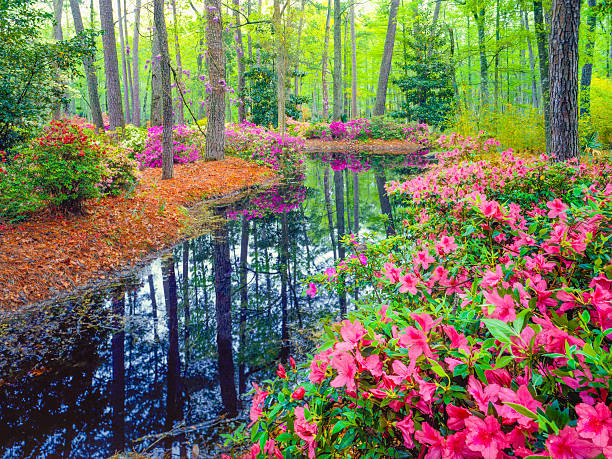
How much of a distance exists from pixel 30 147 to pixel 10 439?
16.8 feet

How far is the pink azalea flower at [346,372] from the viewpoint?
1003mm

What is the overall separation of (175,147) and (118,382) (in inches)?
445

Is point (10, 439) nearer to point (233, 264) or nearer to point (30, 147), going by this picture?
point (233, 264)

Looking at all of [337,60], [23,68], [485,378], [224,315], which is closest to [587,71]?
[337,60]

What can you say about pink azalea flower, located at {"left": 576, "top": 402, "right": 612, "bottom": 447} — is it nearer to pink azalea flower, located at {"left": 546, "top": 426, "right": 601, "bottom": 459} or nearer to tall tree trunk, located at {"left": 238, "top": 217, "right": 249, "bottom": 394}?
pink azalea flower, located at {"left": 546, "top": 426, "right": 601, "bottom": 459}

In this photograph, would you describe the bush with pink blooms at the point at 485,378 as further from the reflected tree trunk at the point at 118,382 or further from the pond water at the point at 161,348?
the reflected tree trunk at the point at 118,382

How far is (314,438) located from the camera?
1.02 metres

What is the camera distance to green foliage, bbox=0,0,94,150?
616 centimetres

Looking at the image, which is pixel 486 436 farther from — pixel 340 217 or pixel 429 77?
pixel 429 77

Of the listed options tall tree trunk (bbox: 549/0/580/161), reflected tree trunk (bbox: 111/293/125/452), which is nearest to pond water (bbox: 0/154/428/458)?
reflected tree trunk (bbox: 111/293/125/452)

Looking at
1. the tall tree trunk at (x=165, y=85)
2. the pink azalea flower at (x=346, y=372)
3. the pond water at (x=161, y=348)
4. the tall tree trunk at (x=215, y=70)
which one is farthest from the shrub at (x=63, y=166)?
the tall tree trunk at (x=215, y=70)

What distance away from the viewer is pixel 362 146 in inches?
932

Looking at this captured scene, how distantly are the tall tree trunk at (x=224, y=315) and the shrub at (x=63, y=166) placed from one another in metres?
2.25

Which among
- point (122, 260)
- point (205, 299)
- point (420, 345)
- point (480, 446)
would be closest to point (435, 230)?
point (420, 345)
